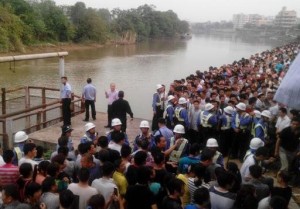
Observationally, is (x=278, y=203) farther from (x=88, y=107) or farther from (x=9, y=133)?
(x=88, y=107)

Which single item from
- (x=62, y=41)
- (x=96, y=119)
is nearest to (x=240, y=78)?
(x=96, y=119)

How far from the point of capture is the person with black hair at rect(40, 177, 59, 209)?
3.53 meters

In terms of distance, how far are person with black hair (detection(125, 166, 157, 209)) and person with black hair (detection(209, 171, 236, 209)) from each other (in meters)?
0.60

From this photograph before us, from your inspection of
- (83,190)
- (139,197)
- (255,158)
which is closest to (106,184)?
(83,190)

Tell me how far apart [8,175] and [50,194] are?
868mm

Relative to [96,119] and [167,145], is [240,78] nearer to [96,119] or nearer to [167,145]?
[96,119]

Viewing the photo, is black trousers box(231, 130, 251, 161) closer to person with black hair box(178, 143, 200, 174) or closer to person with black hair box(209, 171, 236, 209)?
person with black hair box(178, 143, 200, 174)

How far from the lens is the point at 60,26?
50594mm

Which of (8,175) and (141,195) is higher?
(141,195)

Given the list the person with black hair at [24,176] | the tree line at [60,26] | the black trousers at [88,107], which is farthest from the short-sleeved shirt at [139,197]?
the tree line at [60,26]

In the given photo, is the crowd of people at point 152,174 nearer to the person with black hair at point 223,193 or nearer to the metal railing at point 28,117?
the person with black hair at point 223,193

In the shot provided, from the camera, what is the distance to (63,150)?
4570 mm

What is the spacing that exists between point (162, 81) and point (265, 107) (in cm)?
1804

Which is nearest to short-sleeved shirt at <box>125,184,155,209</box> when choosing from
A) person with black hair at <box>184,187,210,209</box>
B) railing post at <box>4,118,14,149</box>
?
person with black hair at <box>184,187,210,209</box>
